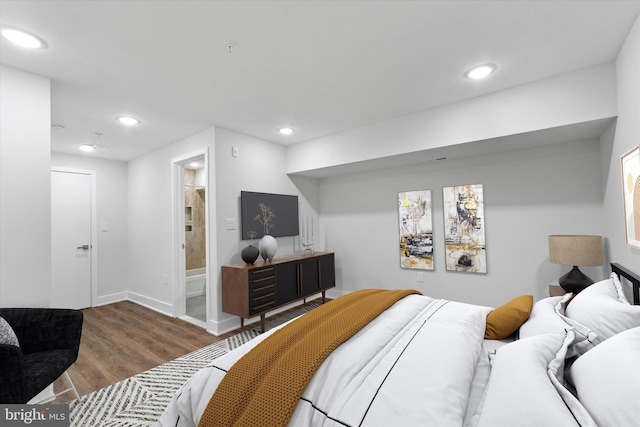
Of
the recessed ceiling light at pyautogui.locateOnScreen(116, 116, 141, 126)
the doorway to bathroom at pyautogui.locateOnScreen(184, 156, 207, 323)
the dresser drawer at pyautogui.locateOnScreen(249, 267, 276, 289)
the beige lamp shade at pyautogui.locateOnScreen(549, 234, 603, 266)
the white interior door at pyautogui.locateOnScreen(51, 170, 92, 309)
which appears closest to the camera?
the beige lamp shade at pyautogui.locateOnScreen(549, 234, 603, 266)

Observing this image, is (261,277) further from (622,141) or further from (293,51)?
(622,141)

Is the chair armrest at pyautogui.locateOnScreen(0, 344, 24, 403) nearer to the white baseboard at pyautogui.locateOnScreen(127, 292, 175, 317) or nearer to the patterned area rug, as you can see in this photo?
the patterned area rug

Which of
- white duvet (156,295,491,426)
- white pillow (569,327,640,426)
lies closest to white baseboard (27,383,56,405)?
white duvet (156,295,491,426)

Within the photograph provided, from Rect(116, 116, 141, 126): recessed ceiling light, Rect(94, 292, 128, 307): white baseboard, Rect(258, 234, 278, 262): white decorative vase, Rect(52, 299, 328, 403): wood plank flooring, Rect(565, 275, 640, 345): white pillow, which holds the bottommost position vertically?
Rect(52, 299, 328, 403): wood plank flooring

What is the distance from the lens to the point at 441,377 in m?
1.13

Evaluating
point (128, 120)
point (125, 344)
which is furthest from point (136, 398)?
point (128, 120)

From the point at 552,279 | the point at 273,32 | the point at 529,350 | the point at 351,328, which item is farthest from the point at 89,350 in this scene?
the point at 552,279

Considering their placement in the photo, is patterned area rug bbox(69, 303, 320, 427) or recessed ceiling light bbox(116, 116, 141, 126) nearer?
patterned area rug bbox(69, 303, 320, 427)

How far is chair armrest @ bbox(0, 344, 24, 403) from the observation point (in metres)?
1.53

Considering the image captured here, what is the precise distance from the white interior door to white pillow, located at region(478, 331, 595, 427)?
563 cm

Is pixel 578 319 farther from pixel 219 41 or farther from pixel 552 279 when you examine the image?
pixel 219 41

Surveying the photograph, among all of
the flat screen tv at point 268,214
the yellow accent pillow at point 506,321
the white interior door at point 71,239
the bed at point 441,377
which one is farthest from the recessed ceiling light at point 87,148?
the yellow accent pillow at point 506,321

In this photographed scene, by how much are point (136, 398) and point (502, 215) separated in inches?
Answer: 156

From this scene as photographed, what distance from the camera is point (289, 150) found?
453 centimetres
